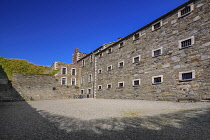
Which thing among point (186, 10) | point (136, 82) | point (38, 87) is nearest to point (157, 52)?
point (136, 82)

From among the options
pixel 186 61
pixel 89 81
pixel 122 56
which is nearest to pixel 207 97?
pixel 186 61

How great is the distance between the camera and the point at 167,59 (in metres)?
11.9

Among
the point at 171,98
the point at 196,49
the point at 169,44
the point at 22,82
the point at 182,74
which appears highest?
the point at 169,44

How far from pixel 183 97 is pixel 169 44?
5.59 meters

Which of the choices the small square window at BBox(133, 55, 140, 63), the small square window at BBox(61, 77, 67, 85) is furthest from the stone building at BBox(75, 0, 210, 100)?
the small square window at BBox(61, 77, 67, 85)

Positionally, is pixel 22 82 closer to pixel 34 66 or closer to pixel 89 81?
pixel 34 66

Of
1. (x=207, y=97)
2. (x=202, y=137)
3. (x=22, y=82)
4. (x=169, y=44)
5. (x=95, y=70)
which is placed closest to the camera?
(x=202, y=137)

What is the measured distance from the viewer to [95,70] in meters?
22.7

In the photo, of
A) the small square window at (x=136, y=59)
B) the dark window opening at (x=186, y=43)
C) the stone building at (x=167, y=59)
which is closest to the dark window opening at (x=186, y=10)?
the stone building at (x=167, y=59)

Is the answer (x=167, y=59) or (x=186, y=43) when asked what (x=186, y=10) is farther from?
(x=167, y=59)

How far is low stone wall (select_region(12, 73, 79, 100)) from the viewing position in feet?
61.3

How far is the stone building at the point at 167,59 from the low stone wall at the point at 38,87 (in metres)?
10.7

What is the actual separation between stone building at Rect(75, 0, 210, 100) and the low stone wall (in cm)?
1071

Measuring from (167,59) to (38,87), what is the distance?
2115cm
